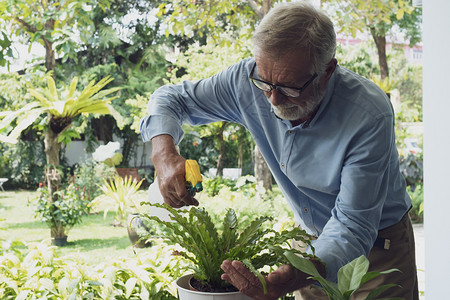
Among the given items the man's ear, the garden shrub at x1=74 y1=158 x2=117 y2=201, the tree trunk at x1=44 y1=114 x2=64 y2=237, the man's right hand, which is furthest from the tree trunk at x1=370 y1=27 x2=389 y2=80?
the man's right hand

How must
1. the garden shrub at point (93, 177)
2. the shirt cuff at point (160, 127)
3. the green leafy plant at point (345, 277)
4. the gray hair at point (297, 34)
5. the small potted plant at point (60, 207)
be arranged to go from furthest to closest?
the garden shrub at point (93, 177), the small potted plant at point (60, 207), the shirt cuff at point (160, 127), the gray hair at point (297, 34), the green leafy plant at point (345, 277)

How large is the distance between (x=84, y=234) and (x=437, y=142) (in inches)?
196

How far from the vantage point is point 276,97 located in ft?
3.23

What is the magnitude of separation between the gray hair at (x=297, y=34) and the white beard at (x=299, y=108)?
0.20 feet

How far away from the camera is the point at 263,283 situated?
695 millimetres

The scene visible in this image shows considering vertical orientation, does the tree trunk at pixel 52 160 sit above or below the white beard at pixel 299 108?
below

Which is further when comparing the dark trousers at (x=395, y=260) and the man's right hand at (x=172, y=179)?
the dark trousers at (x=395, y=260)

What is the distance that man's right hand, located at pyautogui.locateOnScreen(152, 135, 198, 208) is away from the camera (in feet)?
3.06

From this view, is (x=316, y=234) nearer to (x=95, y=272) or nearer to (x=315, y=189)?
(x=315, y=189)

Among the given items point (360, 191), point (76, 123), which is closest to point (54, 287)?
point (360, 191)

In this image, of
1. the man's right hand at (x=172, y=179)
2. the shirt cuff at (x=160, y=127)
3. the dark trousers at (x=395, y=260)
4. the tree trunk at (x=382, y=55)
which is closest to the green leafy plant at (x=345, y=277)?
the man's right hand at (x=172, y=179)

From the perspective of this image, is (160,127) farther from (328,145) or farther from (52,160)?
(52,160)

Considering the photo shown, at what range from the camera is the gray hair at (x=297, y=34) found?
36.5 inches

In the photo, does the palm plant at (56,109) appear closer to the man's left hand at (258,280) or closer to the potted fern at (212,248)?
the potted fern at (212,248)
